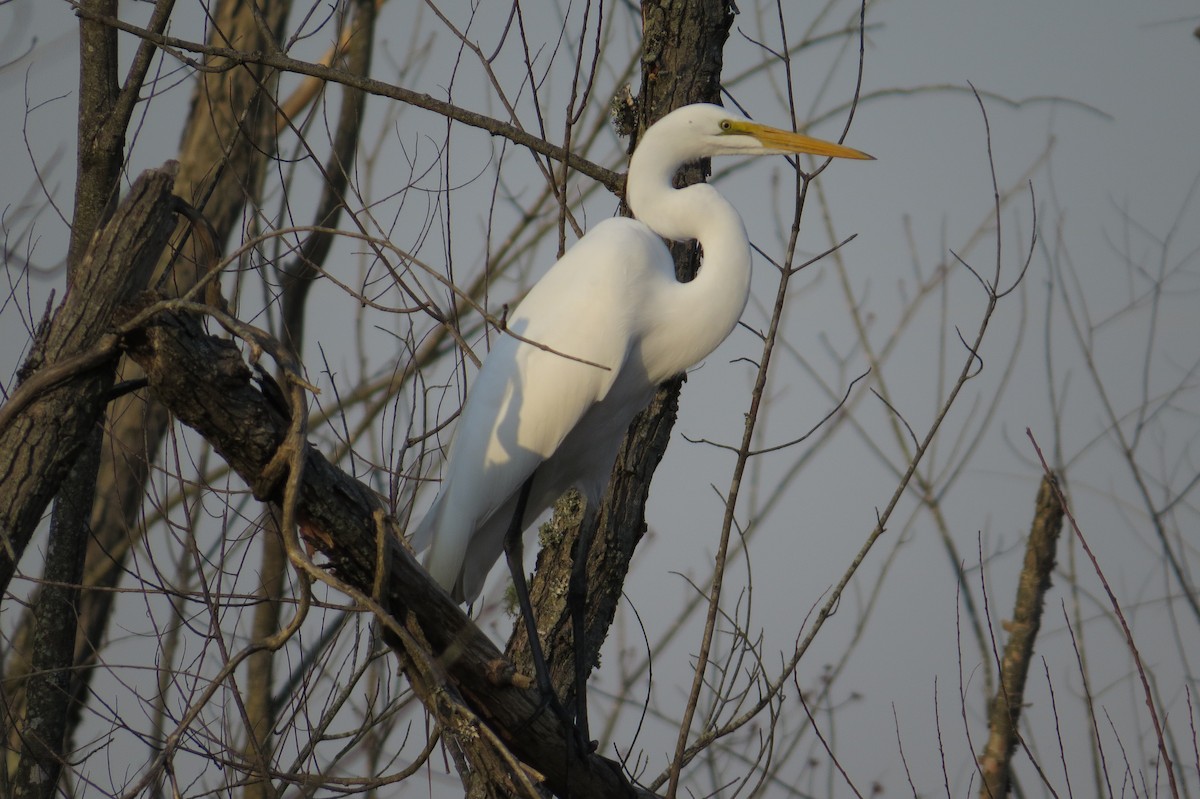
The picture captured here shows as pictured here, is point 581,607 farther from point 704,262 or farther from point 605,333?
point 704,262

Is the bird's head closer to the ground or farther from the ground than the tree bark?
farther from the ground

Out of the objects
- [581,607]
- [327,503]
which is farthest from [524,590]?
[327,503]

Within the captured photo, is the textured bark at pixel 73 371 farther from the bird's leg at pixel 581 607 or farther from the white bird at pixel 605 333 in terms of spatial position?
the bird's leg at pixel 581 607

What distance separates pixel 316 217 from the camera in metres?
5.88

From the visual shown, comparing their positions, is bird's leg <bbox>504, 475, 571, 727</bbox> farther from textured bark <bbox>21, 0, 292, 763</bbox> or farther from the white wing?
textured bark <bbox>21, 0, 292, 763</bbox>

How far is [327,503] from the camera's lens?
1.80 m

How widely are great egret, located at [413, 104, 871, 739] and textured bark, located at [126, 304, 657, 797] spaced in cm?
84

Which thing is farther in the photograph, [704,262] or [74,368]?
[704,262]

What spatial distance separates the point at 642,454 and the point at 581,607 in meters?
0.55

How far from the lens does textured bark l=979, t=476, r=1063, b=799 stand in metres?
3.85

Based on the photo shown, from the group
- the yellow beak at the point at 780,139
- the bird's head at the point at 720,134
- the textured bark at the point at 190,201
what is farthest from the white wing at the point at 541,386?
the textured bark at the point at 190,201

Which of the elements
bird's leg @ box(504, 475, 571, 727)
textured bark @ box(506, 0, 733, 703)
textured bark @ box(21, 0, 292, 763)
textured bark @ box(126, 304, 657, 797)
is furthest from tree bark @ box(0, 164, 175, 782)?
textured bark @ box(21, 0, 292, 763)

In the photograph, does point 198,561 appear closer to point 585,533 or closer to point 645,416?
point 585,533

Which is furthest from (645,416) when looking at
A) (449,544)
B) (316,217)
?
(316,217)
